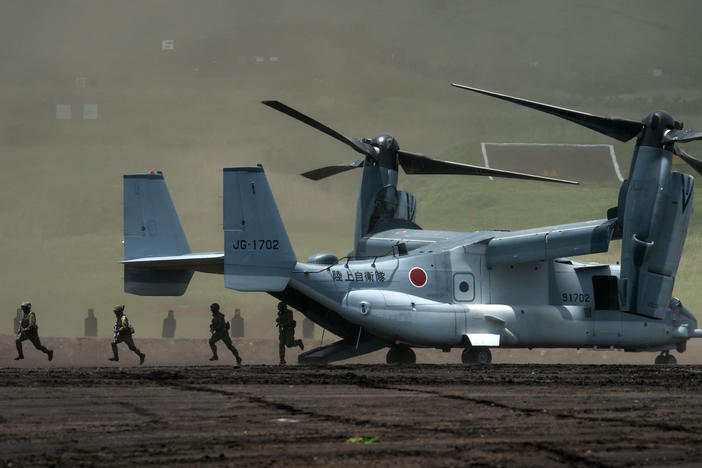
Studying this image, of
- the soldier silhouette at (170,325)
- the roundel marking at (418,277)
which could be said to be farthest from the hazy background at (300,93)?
the roundel marking at (418,277)

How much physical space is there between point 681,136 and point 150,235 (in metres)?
13.8

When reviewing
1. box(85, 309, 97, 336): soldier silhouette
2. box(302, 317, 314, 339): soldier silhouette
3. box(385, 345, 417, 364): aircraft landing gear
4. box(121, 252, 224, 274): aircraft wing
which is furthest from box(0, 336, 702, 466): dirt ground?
box(85, 309, 97, 336): soldier silhouette

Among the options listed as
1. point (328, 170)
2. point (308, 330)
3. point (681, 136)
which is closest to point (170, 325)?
point (308, 330)

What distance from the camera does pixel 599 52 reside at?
9488 centimetres

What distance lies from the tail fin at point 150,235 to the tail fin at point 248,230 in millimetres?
5070

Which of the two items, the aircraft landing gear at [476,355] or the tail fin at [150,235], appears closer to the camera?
the aircraft landing gear at [476,355]

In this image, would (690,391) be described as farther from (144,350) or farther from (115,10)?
(115,10)

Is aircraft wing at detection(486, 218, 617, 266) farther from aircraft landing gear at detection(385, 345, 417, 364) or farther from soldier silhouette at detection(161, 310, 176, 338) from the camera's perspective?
soldier silhouette at detection(161, 310, 176, 338)

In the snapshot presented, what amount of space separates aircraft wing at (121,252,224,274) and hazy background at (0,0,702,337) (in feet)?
150

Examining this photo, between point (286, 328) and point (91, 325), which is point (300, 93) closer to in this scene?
point (91, 325)

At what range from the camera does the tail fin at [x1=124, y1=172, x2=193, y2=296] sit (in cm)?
2889

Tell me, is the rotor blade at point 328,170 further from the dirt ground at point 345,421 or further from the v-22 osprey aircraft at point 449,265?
the dirt ground at point 345,421

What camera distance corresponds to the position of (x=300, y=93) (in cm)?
9138

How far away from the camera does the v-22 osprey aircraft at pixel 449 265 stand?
24.3 m
